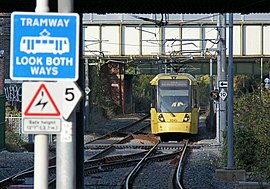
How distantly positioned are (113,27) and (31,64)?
41395 millimetres

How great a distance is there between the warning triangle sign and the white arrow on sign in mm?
128

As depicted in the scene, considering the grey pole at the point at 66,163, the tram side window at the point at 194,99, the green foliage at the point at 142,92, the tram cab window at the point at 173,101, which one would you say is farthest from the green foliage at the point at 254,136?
the green foliage at the point at 142,92

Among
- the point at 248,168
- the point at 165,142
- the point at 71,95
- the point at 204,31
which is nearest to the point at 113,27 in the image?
the point at 204,31

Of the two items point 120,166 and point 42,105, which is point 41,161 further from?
point 120,166

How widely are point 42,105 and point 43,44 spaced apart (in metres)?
0.60

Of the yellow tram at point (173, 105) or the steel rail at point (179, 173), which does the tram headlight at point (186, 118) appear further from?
the steel rail at point (179, 173)

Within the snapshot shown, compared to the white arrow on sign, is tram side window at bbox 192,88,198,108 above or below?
below

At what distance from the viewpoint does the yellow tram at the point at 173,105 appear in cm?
3697

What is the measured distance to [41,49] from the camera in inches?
296

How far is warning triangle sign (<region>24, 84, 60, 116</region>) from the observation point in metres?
7.49

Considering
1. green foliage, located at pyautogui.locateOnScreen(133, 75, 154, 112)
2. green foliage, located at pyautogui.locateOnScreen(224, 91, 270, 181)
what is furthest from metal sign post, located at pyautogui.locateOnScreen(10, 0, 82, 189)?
green foliage, located at pyautogui.locateOnScreen(133, 75, 154, 112)

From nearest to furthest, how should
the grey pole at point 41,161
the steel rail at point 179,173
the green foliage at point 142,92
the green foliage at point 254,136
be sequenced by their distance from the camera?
the grey pole at point 41,161, the steel rail at point 179,173, the green foliage at point 254,136, the green foliage at point 142,92

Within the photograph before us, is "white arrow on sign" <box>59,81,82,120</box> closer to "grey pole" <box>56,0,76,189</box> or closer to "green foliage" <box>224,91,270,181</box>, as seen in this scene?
"grey pole" <box>56,0,76,189</box>

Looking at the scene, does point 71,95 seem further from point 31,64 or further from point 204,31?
point 204,31
